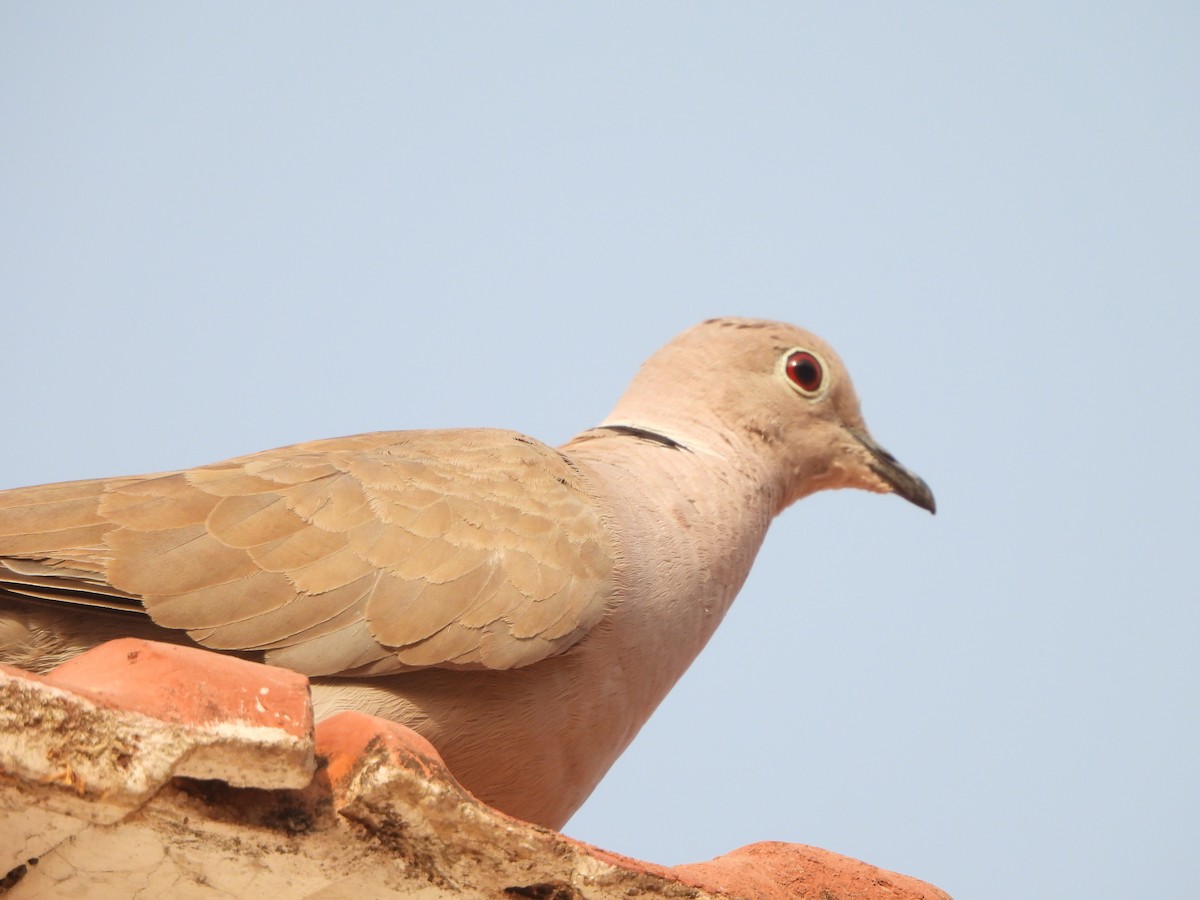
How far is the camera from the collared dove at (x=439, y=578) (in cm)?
316

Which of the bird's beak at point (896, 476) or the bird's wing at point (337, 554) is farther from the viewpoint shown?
the bird's beak at point (896, 476)

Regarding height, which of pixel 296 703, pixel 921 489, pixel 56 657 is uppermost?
pixel 921 489

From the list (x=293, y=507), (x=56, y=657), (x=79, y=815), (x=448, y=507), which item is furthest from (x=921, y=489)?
(x=79, y=815)

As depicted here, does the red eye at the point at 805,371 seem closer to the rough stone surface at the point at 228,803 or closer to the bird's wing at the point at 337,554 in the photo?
the bird's wing at the point at 337,554

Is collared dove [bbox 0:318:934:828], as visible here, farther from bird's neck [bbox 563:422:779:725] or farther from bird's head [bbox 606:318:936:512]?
bird's head [bbox 606:318:936:512]

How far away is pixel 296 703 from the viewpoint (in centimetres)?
230

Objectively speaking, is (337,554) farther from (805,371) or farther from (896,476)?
(896,476)

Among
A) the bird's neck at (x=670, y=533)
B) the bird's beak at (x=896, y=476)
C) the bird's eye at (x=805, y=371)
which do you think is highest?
the bird's eye at (x=805, y=371)

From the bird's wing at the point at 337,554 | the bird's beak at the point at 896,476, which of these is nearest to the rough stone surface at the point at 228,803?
the bird's wing at the point at 337,554

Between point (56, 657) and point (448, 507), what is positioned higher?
point (448, 507)

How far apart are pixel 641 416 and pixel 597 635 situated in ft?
4.62

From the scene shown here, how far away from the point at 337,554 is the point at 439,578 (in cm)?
25

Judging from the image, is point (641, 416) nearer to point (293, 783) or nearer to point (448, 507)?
point (448, 507)

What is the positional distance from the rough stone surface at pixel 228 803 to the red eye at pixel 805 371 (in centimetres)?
282
